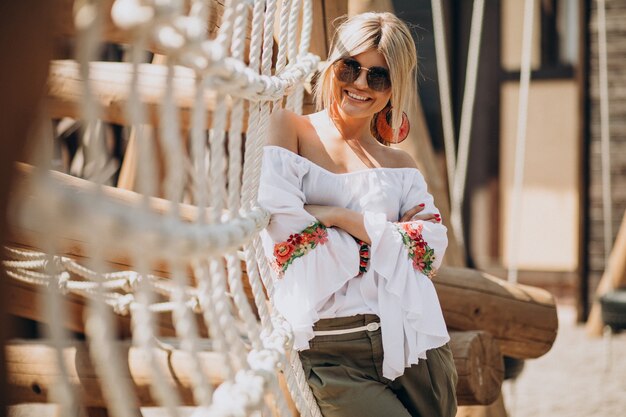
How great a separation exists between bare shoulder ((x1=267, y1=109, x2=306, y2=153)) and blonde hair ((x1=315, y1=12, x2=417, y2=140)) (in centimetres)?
10

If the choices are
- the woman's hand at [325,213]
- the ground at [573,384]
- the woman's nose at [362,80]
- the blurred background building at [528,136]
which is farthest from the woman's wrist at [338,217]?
the blurred background building at [528,136]

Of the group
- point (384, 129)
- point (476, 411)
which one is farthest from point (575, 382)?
point (384, 129)

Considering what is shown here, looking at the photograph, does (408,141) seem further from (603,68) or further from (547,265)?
(547,265)

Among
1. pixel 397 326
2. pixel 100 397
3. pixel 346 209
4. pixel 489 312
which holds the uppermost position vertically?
pixel 346 209

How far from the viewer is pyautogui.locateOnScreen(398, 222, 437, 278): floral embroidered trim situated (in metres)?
1.70

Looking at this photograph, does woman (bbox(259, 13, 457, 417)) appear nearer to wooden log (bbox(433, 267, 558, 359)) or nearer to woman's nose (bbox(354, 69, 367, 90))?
woman's nose (bbox(354, 69, 367, 90))

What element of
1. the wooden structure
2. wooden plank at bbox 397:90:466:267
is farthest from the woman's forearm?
wooden plank at bbox 397:90:466:267

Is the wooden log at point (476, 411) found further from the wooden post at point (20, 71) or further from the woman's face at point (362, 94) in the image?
the wooden post at point (20, 71)

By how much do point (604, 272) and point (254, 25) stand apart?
200 inches

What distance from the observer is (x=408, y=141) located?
2.92 metres

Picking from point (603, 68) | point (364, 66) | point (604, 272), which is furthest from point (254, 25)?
point (604, 272)

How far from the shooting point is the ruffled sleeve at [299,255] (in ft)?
5.33

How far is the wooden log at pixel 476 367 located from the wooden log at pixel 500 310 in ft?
0.50

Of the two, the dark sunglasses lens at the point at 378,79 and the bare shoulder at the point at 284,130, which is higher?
the dark sunglasses lens at the point at 378,79
